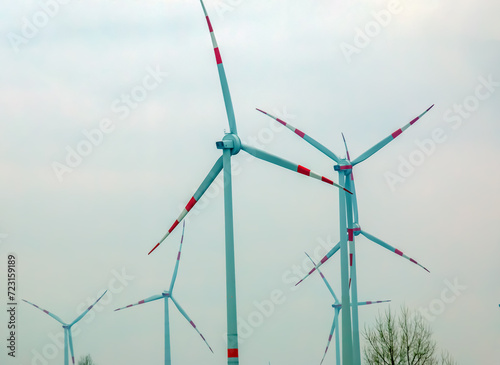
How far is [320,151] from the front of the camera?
236 ft

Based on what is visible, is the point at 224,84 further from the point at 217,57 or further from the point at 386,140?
the point at 386,140

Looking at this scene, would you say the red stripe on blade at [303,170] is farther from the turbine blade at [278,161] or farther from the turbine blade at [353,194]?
the turbine blade at [353,194]

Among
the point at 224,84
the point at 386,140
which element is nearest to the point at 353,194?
the point at 386,140

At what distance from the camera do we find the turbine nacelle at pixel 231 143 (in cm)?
5025

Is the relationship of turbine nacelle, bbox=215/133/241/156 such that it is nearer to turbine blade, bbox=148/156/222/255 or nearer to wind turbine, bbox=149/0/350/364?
wind turbine, bbox=149/0/350/364

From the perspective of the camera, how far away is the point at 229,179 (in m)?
48.8

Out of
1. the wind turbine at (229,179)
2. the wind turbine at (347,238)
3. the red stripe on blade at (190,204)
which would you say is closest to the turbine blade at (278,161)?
the wind turbine at (229,179)

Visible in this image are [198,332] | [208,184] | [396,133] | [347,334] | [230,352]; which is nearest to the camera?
[230,352]

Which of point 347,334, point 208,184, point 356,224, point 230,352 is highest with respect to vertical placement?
point 356,224

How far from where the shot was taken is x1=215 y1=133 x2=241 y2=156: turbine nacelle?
5025 cm

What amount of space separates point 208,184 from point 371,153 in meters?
23.4

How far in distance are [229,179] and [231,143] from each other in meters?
2.47

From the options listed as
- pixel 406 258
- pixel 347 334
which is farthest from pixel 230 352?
pixel 406 258

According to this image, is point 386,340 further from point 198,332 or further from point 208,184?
point 208,184
